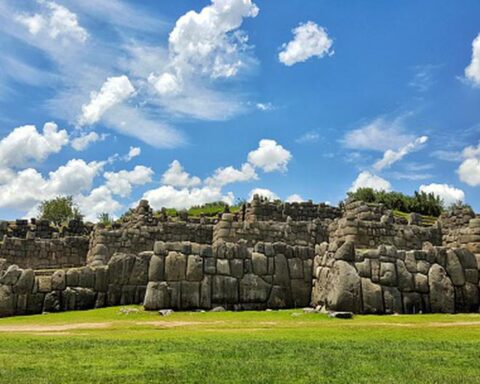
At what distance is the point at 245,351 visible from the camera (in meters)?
9.78

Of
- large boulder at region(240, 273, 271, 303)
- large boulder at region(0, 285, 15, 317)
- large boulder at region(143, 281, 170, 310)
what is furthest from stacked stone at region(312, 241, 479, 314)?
large boulder at region(0, 285, 15, 317)

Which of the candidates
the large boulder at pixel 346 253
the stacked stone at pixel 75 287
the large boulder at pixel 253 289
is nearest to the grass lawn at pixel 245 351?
the large boulder at pixel 346 253

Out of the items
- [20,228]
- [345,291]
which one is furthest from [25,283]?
[20,228]

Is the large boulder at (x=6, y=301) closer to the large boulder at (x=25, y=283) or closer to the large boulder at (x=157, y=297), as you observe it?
the large boulder at (x=25, y=283)

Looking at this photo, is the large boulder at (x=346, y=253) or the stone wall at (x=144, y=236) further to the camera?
the stone wall at (x=144, y=236)

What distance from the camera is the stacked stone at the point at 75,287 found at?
17.7 m

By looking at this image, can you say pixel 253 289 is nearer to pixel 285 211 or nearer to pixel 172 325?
pixel 172 325

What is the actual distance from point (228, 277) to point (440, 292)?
6798 mm

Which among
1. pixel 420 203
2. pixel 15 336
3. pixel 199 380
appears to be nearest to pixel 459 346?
pixel 199 380

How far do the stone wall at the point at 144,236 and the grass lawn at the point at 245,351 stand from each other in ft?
39.9

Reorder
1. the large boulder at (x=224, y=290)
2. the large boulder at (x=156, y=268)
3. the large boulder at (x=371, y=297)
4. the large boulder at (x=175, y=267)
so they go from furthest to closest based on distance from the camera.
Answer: the large boulder at (x=224, y=290), the large boulder at (x=175, y=267), the large boulder at (x=156, y=268), the large boulder at (x=371, y=297)

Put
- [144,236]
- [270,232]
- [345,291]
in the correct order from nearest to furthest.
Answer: [345,291] → [270,232] → [144,236]

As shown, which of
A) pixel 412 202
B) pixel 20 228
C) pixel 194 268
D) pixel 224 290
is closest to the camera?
pixel 194 268

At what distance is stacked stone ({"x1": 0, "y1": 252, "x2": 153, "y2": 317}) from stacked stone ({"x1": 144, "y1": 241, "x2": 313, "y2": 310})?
64.7 inches
